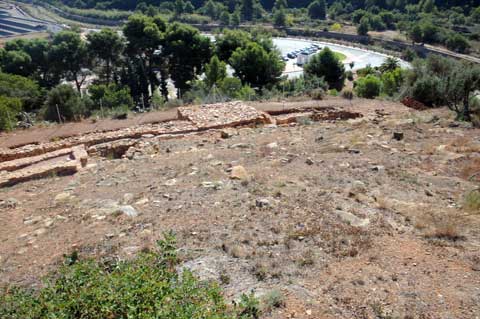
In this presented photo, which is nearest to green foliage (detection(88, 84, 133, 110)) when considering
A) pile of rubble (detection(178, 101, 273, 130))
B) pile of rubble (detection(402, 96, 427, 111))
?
pile of rubble (detection(178, 101, 273, 130))

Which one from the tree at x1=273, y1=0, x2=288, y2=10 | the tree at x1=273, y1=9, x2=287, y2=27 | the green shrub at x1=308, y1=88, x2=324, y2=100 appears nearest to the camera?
the green shrub at x1=308, y1=88, x2=324, y2=100

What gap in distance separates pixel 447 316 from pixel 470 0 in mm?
79321

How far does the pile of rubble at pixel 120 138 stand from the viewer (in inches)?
412

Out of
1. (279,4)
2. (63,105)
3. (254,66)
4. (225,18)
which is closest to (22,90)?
(63,105)

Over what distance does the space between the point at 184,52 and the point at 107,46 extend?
6.01 meters

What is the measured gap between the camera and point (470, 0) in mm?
67938

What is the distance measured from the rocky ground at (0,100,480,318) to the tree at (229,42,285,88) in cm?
1666

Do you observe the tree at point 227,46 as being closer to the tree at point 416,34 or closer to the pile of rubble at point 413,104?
the pile of rubble at point 413,104

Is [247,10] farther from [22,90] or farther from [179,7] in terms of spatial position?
[22,90]

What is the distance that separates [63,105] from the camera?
58.7 ft

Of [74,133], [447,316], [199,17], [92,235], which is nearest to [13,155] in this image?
[74,133]

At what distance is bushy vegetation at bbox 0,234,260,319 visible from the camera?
385 cm

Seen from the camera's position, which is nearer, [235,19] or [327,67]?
[327,67]

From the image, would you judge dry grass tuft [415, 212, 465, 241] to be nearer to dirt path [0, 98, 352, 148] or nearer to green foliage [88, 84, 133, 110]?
dirt path [0, 98, 352, 148]
